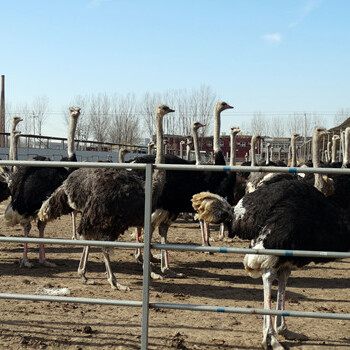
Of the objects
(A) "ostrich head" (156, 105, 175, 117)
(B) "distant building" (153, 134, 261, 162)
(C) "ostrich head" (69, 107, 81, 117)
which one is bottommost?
(A) "ostrich head" (156, 105, 175, 117)

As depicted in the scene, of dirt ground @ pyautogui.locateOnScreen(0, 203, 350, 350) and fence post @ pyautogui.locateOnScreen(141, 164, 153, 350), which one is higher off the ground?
fence post @ pyautogui.locateOnScreen(141, 164, 153, 350)

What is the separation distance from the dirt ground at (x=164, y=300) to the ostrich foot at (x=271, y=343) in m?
0.08

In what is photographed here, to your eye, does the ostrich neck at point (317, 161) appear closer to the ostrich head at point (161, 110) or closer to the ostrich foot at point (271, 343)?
the ostrich head at point (161, 110)

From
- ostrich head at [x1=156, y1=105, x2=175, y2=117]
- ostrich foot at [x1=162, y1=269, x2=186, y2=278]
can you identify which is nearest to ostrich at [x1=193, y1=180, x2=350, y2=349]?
ostrich foot at [x1=162, y1=269, x2=186, y2=278]

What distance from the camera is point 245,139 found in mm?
47344

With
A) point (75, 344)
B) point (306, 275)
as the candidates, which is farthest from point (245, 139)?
point (75, 344)

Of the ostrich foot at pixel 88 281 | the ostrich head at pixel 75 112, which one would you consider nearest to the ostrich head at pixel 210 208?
the ostrich foot at pixel 88 281

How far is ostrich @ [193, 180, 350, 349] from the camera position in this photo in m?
3.86

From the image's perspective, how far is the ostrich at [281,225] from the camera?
3.86 metres

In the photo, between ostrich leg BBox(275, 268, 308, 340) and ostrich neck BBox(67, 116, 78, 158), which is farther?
ostrich neck BBox(67, 116, 78, 158)

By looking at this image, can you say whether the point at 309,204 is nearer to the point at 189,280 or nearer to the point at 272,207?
the point at 272,207

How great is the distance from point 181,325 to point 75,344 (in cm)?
92

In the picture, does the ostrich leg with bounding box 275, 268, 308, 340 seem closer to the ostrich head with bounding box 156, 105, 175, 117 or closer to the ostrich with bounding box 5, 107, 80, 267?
the ostrich head with bounding box 156, 105, 175, 117

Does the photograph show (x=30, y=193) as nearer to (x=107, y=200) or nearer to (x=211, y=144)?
(x=107, y=200)
